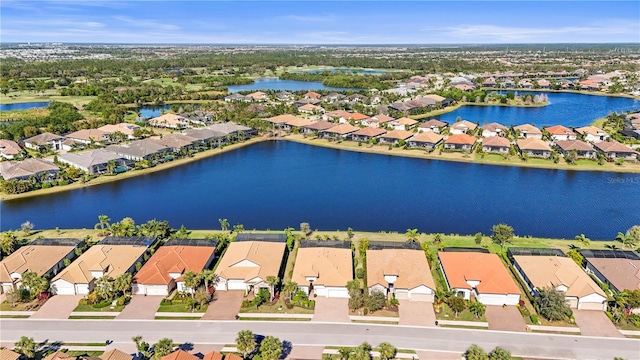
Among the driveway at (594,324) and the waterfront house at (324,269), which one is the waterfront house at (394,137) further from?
the driveway at (594,324)

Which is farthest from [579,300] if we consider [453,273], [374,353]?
[374,353]

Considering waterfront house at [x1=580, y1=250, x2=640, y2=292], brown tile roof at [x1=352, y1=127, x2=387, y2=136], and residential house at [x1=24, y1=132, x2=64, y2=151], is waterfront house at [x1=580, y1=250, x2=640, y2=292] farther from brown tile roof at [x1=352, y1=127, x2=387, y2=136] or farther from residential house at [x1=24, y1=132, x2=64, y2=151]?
residential house at [x1=24, y1=132, x2=64, y2=151]

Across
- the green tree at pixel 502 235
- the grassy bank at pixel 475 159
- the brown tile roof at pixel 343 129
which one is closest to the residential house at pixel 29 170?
the grassy bank at pixel 475 159

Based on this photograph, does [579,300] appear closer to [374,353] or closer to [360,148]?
[374,353]

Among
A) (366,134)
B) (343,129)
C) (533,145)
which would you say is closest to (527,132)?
(533,145)

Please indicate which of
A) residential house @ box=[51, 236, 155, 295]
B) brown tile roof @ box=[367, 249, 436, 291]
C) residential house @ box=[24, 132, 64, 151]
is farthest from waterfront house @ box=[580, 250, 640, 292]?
residential house @ box=[24, 132, 64, 151]

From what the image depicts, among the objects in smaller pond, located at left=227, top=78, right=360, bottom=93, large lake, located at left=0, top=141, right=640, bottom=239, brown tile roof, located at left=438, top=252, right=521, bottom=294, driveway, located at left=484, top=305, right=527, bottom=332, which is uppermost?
smaller pond, located at left=227, top=78, right=360, bottom=93

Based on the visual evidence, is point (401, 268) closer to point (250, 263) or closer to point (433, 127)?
point (250, 263)
